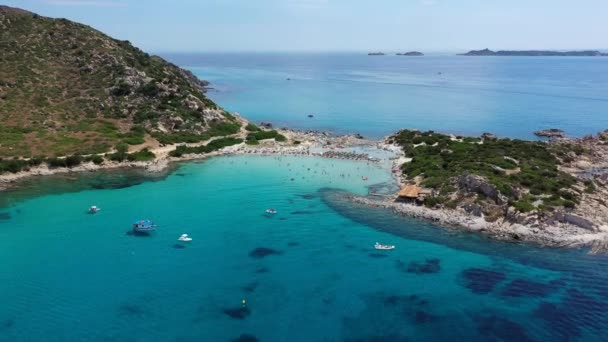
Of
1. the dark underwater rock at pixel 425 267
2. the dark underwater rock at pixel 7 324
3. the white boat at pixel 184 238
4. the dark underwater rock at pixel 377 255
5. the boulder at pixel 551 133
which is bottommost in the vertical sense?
the dark underwater rock at pixel 425 267

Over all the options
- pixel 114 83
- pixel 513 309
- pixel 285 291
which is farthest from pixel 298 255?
pixel 114 83

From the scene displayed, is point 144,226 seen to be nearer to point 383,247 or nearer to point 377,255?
point 377,255

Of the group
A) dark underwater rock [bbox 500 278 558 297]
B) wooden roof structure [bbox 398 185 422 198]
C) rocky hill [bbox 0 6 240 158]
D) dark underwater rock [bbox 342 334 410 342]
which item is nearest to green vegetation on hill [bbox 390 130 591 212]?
wooden roof structure [bbox 398 185 422 198]

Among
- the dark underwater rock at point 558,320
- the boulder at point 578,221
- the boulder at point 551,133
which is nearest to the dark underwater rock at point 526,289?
the dark underwater rock at point 558,320

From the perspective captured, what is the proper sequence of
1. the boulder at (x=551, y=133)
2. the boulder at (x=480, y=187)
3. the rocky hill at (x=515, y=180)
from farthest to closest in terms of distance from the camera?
the boulder at (x=551, y=133) → the boulder at (x=480, y=187) → the rocky hill at (x=515, y=180)

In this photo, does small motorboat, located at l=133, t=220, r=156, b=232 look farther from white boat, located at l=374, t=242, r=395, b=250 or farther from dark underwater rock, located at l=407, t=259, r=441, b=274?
dark underwater rock, located at l=407, t=259, r=441, b=274

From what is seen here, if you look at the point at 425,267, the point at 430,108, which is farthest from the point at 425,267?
the point at 430,108

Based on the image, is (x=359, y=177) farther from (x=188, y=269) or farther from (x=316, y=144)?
(x=188, y=269)

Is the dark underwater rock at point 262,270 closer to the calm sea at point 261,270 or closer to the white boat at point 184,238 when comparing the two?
the calm sea at point 261,270
